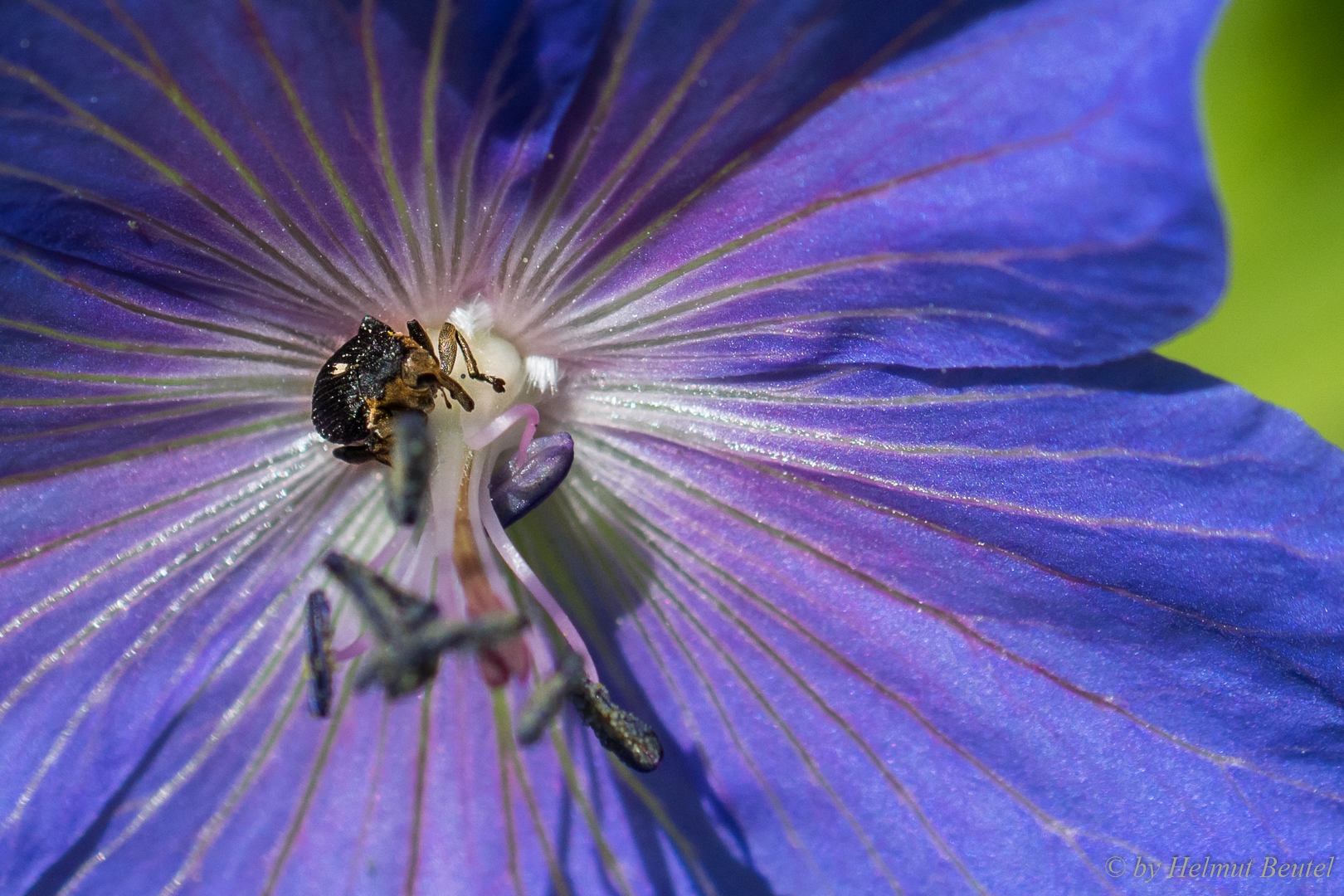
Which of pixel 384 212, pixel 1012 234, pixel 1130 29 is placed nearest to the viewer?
pixel 1130 29

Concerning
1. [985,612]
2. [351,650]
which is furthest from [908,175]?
[351,650]

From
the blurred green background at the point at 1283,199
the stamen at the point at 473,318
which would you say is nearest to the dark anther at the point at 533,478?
the stamen at the point at 473,318

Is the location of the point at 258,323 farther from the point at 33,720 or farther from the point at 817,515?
the point at 817,515

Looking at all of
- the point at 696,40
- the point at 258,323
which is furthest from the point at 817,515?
the point at 258,323

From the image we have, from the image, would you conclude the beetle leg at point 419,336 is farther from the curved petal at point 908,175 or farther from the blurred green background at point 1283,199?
the blurred green background at point 1283,199

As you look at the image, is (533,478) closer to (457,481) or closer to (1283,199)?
(457,481)

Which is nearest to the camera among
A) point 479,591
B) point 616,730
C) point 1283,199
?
point 616,730
